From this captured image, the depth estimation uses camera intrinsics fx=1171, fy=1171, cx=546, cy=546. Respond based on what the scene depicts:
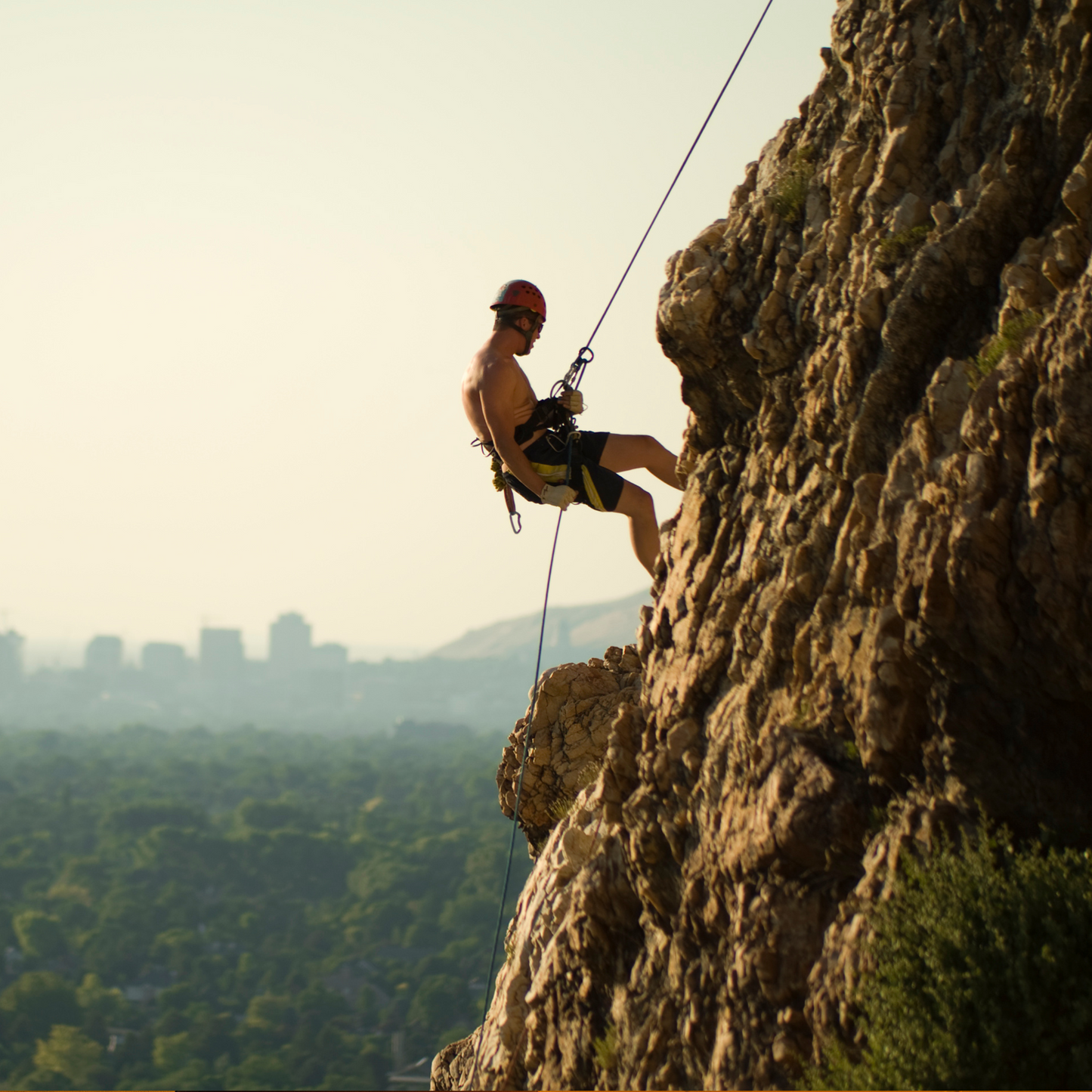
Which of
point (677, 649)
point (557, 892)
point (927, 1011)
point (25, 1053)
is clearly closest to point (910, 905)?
point (927, 1011)

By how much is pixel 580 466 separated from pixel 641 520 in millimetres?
790

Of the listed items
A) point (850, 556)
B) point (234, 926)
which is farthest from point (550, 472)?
point (234, 926)

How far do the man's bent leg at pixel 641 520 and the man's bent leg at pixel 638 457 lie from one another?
184 mm

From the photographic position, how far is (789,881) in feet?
21.2

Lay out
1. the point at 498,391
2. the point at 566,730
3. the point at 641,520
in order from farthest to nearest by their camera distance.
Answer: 1. the point at 566,730
2. the point at 641,520
3. the point at 498,391

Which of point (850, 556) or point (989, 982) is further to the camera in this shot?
point (850, 556)

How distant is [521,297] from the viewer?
9.49 m

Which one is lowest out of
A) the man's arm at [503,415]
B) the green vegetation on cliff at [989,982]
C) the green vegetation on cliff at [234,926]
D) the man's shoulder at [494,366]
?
the green vegetation on cliff at [234,926]

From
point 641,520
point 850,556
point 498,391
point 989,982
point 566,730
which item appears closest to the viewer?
point 989,982

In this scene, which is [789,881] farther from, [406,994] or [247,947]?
[247,947]

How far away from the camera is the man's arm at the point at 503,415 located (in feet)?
30.3

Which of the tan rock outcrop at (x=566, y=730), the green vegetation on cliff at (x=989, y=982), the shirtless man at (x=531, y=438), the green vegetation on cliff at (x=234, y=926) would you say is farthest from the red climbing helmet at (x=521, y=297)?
the green vegetation on cliff at (x=234, y=926)

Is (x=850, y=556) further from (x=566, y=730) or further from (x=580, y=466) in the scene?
(x=566, y=730)

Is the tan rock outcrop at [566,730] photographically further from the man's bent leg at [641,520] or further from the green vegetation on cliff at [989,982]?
the green vegetation on cliff at [989,982]
